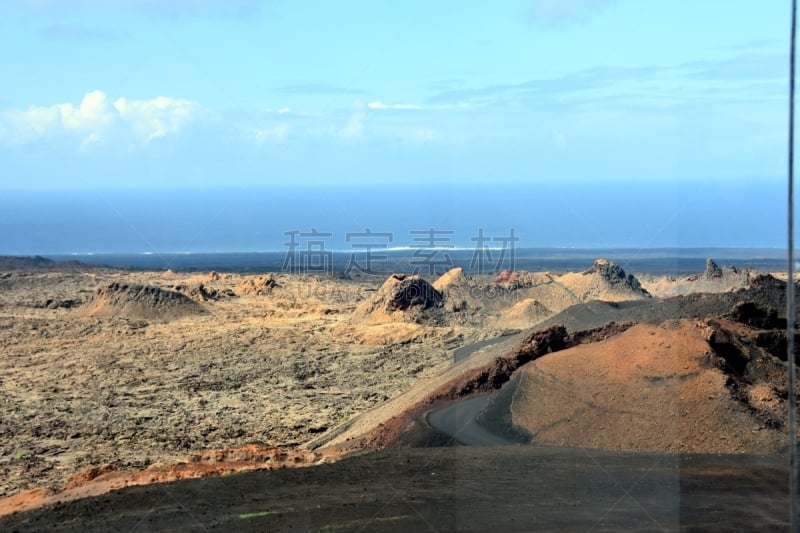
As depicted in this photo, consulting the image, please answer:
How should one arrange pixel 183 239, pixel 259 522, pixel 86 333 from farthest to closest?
pixel 183 239 < pixel 86 333 < pixel 259 522

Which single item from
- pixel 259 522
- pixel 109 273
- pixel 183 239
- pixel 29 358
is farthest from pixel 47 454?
pixel 183 239

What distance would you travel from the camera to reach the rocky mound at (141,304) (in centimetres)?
3169

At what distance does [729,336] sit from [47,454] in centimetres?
1167

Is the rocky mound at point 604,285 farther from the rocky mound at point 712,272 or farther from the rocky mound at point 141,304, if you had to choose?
A: the rocky mound at point 141,304

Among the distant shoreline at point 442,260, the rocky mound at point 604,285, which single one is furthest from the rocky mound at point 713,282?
the distant shoreline at point 442,260

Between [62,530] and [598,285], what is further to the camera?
[598,285]

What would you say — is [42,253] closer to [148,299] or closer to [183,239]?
[183,239]

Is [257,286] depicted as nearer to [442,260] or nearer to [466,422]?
[442,260]

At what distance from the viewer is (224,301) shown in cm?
3588

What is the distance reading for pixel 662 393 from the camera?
14.0 metres

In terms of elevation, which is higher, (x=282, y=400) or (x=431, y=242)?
(x=431, y=242)

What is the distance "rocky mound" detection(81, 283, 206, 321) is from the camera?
3169 centimetres

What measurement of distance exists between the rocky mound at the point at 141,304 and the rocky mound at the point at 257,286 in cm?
472

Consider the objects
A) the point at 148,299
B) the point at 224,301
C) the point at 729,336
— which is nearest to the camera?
the point at 729,336
